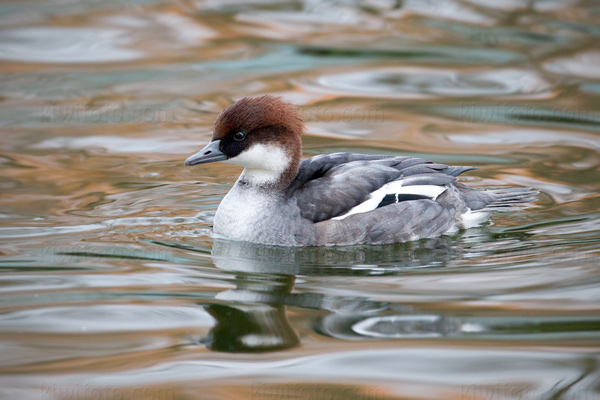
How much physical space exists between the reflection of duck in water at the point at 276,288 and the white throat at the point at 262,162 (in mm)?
624

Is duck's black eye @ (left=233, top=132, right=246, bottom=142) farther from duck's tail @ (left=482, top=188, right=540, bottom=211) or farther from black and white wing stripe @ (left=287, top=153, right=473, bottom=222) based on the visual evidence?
duck's tail @ (left=482, top=188, right=540, bottom=211)

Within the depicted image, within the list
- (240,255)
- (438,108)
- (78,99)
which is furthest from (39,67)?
(240,255)

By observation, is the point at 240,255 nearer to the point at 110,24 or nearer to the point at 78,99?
the point at 78,99

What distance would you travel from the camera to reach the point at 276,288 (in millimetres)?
6586

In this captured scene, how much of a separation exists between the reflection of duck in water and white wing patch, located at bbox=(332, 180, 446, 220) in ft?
1.14

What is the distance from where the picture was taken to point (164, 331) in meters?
5.87

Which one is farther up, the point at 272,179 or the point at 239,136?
the point at 239,136

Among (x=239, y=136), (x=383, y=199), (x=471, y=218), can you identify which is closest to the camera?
(x=239, y=136)

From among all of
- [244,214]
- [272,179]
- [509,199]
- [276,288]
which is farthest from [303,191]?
[509,199]

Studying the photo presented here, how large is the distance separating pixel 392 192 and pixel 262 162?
1.19 metres

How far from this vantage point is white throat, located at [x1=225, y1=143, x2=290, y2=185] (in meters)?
7.60

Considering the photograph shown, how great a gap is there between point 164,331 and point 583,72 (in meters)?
8.62

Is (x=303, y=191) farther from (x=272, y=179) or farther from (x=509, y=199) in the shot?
(x=509, y=199)

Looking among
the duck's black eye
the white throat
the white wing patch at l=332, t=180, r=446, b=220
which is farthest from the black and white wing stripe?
the duck's black eye
